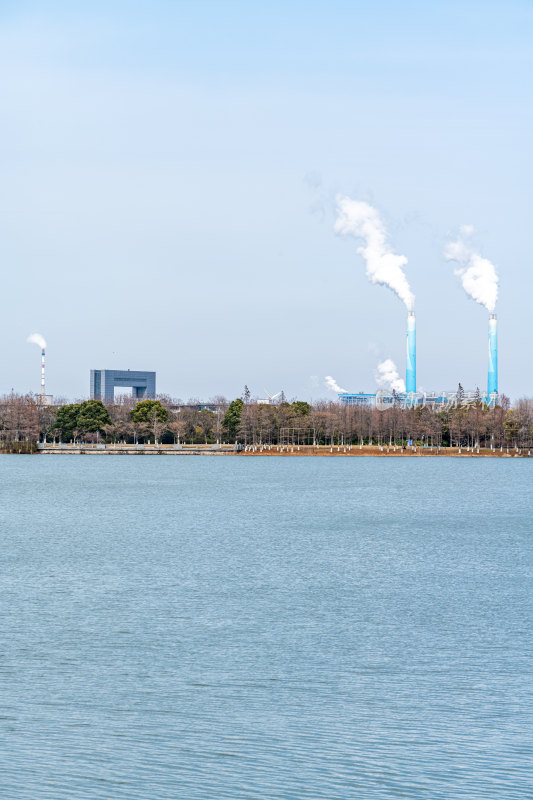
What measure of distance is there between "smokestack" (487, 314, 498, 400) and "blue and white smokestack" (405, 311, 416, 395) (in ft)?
30.8

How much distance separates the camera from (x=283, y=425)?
123938 mm

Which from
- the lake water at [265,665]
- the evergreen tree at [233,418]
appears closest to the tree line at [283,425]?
the evergreen tree at [233,418]

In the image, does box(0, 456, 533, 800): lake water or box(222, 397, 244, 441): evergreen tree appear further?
box(222, 397, 244, 441): evergreen tree

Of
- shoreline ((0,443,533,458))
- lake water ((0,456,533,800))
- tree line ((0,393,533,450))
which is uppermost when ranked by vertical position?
tree line ((0,393,533,450))

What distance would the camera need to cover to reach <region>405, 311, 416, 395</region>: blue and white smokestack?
124188 millimetres

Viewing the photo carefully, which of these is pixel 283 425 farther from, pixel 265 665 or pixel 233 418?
pixel 265 665

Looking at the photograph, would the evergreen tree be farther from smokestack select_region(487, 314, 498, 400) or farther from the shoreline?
smokestack select_region(487, 314, 498, 400)

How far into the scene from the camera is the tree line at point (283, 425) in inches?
4811

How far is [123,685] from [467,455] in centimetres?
11076

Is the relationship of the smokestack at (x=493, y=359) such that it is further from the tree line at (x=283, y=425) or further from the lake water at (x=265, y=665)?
the lake water at (x=265, y=665)

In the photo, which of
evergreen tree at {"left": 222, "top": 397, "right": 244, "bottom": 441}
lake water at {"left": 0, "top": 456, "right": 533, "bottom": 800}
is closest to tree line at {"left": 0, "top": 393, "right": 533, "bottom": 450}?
evergreen tree at {"left": 222, "top": 397, "right": 244, "bottom": 441}

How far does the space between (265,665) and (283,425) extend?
354 feet

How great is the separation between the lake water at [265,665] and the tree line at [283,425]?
86.8 meters

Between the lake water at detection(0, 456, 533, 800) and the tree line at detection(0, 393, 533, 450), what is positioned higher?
the tree line at detection(0, 393, 533, 450)
